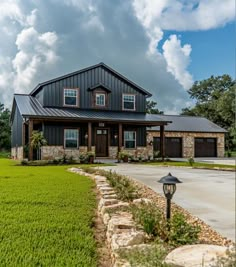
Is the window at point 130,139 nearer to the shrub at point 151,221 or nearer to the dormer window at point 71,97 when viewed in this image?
the dormer window at point 71,97

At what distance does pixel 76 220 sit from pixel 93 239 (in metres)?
0.70

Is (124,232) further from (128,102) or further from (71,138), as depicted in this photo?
(128,102)

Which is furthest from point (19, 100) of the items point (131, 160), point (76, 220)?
point (76, 220)

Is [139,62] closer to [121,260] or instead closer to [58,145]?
[121,260]

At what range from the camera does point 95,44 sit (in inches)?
105

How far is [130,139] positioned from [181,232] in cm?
1699

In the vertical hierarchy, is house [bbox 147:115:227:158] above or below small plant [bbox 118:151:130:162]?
above

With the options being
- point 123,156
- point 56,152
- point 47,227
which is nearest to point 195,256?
point 47,227

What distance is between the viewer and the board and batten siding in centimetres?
1888

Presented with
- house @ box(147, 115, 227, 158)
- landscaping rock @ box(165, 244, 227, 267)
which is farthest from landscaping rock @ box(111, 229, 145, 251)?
house @ box(147, 115, 227, 158)

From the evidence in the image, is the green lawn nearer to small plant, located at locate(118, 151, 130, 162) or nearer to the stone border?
the stone border

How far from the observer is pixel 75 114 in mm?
17953

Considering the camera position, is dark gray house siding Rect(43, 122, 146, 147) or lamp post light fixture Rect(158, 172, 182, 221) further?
dark gray house siding Rect(43, 122, 146, 147)

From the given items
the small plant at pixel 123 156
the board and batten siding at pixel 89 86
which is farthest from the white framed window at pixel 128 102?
the small plant at pixel 123 156
